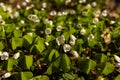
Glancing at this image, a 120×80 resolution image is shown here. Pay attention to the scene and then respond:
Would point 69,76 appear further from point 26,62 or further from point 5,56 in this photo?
point 5,56

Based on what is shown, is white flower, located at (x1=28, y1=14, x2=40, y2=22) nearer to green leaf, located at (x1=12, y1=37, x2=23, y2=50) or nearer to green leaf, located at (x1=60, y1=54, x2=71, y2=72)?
green leaf, located at (x1=12, y1=37, x2=23, y2=50)

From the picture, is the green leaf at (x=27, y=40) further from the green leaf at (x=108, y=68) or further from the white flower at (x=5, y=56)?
the green leaf at (x=108, y=68)

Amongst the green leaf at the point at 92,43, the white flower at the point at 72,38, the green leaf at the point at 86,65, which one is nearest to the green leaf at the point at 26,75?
the green leaf at the point at 86,65

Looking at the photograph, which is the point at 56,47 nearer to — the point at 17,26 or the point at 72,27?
the point at 72,27

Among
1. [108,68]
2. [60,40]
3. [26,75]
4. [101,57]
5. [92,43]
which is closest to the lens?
[26,75]

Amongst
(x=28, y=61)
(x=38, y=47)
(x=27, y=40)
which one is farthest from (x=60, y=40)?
(x=28, y=61)

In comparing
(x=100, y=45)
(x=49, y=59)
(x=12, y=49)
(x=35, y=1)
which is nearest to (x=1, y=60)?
(x=12, y=49)
